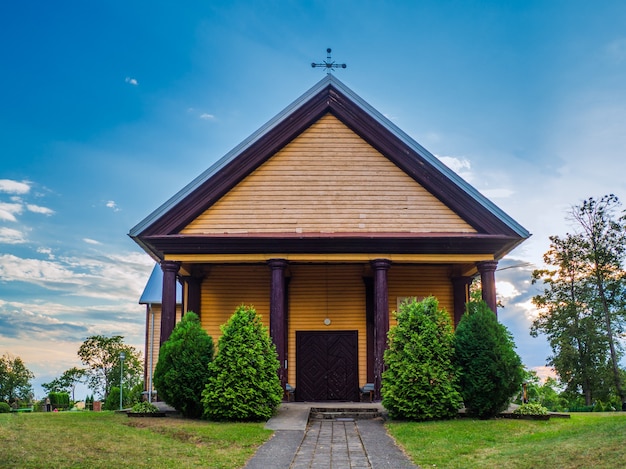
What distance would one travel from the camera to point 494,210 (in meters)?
16.2

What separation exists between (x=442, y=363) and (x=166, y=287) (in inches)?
292

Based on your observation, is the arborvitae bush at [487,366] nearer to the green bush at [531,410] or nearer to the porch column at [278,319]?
the green bush at [531,410]

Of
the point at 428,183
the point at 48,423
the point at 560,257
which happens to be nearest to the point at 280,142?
the point at 428,183

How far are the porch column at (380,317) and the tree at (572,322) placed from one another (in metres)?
19.8

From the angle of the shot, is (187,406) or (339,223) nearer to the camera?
(187,406)

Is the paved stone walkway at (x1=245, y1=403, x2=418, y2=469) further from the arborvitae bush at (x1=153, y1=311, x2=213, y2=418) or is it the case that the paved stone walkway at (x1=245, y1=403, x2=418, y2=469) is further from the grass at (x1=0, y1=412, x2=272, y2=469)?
the arborvitae bush at (x1=153, y1=311, x2=213, y2=418)

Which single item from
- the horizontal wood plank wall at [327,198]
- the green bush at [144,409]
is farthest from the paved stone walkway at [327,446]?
the horizontal wood plank wall at [327,198]

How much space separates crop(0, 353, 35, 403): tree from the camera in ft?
181

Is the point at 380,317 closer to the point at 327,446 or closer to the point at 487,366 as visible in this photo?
the point at 487,366

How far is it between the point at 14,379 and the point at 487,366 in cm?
5408

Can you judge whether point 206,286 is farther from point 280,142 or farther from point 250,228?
point 280,142

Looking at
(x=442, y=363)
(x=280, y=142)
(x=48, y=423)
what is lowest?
(x=48, y=423)

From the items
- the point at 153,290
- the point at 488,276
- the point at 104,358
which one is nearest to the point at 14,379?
the point at 104,358

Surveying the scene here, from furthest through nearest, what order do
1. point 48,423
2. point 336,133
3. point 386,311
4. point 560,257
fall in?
point 560,257 → point 336,133 → point 386,311 → point 48,423
